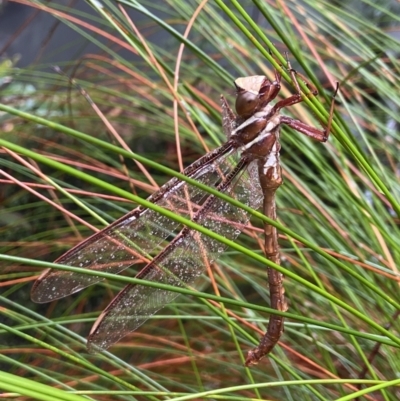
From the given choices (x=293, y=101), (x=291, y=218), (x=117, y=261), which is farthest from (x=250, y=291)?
(x=293, y=101)

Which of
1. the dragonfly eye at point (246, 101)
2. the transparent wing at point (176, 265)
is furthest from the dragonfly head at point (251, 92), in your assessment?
the transparent wing at point (176, 265)

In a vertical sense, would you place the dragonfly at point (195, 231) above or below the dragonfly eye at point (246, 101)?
below

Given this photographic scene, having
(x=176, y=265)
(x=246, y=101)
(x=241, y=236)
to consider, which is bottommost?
(x=241, y=236)

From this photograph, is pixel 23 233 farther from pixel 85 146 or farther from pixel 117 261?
pixel 117 261

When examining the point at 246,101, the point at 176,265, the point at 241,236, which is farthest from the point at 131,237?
the point at 241,236

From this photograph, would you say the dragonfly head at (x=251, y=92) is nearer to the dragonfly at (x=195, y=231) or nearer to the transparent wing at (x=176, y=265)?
the dragonfly at (x=195, y=231)

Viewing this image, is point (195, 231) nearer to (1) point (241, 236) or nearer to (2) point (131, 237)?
(2) point (131, 237)

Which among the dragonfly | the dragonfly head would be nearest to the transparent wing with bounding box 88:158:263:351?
the dragonfly
